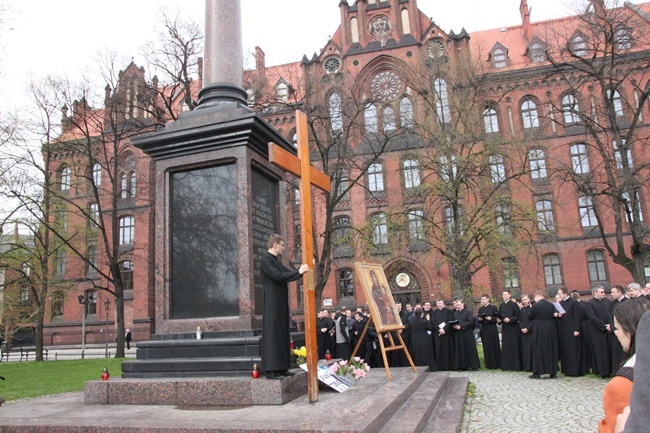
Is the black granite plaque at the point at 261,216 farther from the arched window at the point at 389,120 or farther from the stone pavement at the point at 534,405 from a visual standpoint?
the arched window at the point at 389,120

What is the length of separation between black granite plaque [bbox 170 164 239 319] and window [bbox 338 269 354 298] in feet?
89.9

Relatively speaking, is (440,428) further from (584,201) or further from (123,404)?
(584,201)

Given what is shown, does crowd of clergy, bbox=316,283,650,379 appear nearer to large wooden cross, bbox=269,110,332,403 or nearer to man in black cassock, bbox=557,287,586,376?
man in black cassock, bbox=557,287,586,376

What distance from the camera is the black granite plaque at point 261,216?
271 inches

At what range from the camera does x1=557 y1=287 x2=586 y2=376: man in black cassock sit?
36.2 ft

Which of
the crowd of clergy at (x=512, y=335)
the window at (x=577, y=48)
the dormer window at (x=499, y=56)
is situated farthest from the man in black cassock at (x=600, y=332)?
the dormer window at (x=499, y=56)

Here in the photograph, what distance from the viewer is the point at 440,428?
5762mm

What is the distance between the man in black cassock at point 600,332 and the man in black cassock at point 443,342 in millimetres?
3444

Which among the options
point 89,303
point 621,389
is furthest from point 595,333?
point 89,303

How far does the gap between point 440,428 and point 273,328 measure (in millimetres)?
2132

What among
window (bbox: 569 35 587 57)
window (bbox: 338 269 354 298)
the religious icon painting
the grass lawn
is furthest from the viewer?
window (bbox: 338 269 354 298)

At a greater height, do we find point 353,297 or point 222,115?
point 222,115

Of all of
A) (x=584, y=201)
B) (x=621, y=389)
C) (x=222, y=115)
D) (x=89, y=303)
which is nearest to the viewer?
(x=621, y=389)

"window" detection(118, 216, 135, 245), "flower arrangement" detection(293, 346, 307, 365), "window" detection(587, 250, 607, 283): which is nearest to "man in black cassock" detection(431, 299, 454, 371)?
"flower arrangement" detection(293, 346, 307, 365)
